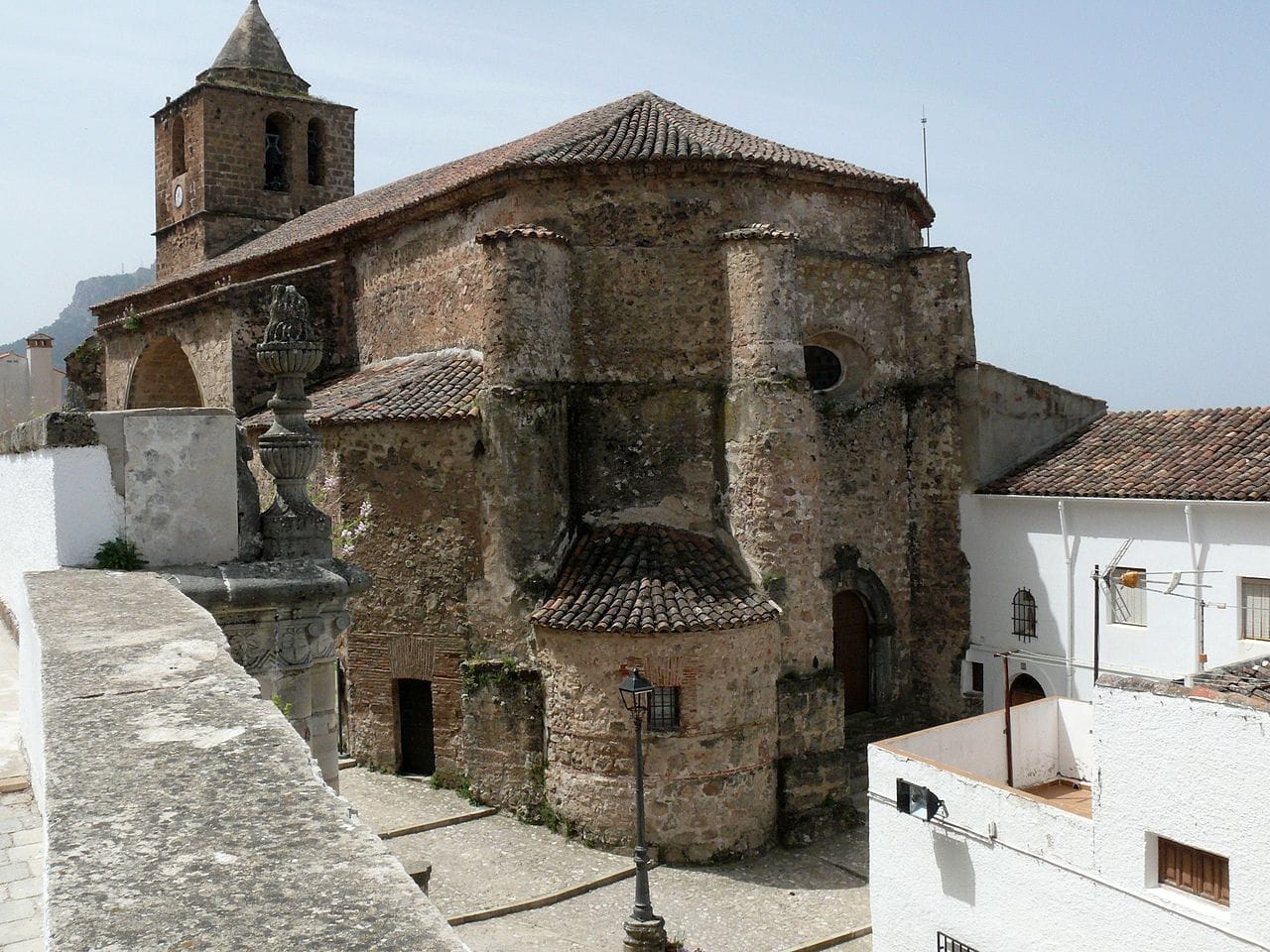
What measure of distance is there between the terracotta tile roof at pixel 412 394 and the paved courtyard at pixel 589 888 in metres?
5.24

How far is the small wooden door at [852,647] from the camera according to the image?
1706cm

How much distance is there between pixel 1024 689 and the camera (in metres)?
16.9

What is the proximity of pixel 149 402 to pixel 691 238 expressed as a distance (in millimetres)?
14614

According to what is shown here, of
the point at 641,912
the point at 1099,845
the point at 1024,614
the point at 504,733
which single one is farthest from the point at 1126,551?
the point at 504,733

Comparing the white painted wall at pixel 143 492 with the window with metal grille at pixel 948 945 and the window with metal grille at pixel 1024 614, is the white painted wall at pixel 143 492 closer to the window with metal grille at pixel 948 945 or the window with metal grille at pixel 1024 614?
the window with metal grille at pixel 948 945

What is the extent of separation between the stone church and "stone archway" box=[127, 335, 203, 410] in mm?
8199

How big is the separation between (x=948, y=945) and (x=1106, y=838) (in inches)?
94.4

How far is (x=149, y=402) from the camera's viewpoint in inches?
942

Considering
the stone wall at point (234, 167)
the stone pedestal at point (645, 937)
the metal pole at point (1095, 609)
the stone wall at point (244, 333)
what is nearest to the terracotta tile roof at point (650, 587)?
the stone pedestal at point (645, 937)

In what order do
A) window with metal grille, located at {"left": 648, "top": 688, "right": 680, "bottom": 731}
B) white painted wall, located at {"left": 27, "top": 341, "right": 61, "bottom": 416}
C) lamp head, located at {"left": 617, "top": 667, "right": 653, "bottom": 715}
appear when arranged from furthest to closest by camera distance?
white painted wall, located at {"left": 27, "top": 341, "right": 61, "bottom": 416}
window with metal grille, located at {"left": 648, "top": 688, "right": 680, "bottom": 731}
lamp head, located at {"left": 617, "top": 667, "right": 653, "bottom": 715}

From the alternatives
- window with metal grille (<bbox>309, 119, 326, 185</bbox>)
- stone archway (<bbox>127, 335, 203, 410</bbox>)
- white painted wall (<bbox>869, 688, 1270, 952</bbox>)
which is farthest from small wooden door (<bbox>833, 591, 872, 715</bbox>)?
window with metal grille (<bbox>309, 119, 326, 185</bbox>)

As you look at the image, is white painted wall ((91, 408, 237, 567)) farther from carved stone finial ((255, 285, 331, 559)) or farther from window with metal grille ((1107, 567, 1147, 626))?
window with metal grille ((1107, 567, 1147, 626))

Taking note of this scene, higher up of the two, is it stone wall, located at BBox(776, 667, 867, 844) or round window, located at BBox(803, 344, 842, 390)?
round window, located at BBox(803, 344, 842, 390)

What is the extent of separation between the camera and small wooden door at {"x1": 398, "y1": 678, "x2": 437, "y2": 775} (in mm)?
15836
